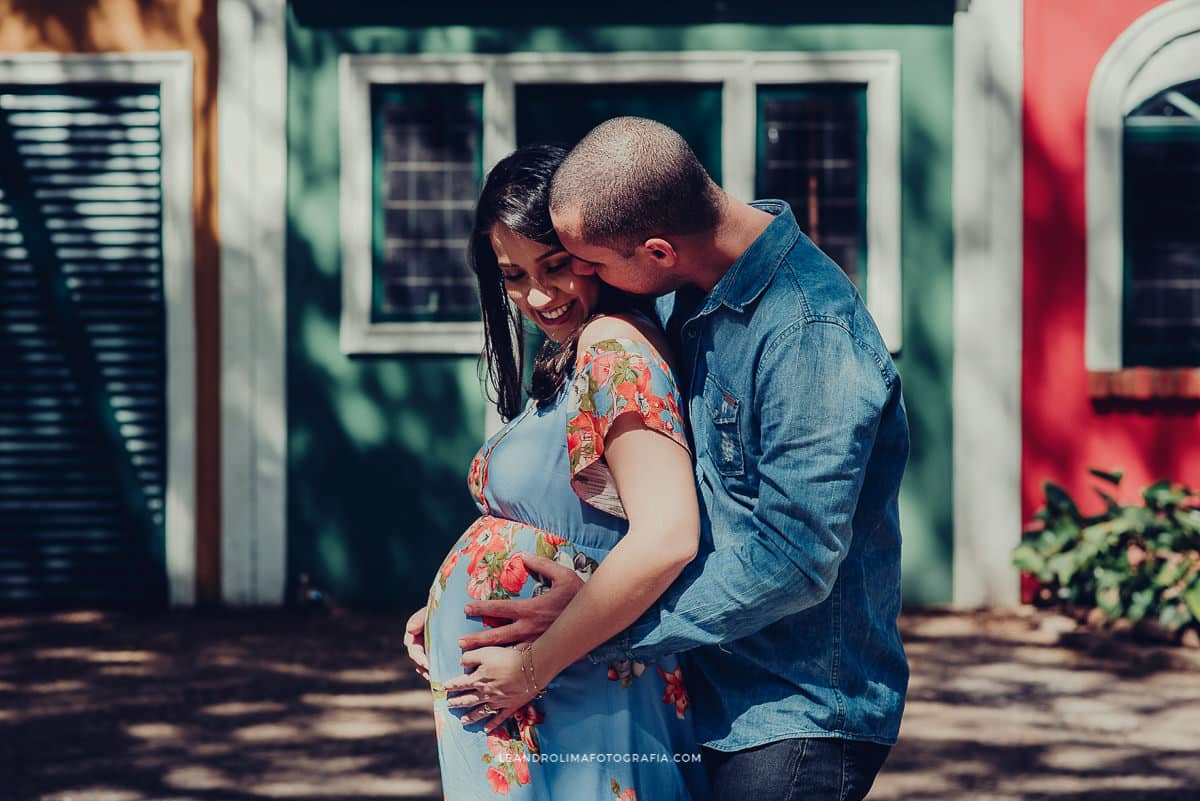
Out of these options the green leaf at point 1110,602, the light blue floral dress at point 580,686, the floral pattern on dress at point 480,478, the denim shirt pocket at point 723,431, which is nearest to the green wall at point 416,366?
the green leaf at point 1110,602

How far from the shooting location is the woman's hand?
212 cm

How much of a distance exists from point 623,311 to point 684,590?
49 centimetres

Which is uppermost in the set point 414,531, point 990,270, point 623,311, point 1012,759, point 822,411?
point 990,270

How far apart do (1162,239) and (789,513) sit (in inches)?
288

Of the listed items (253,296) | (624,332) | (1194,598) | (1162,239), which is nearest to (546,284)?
(624,332)

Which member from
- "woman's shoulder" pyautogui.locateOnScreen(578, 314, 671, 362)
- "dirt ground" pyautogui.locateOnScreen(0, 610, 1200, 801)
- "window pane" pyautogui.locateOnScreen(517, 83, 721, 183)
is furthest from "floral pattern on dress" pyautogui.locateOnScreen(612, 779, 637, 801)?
"window pane" pyautogui.locateOnScreen(517, 83, 721, 183)

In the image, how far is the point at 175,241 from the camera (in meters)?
8.45

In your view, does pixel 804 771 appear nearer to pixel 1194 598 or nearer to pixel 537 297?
pixel 537 297

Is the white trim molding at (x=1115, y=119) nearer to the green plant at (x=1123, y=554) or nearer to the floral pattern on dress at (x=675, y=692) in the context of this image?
the green plant at (x=1123, y=554)

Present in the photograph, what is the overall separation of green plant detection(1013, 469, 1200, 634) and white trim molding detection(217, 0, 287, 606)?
166 inches

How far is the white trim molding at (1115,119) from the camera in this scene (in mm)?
8195

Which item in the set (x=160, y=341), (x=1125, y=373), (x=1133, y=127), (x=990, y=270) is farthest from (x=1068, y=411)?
(x=160, y=341)

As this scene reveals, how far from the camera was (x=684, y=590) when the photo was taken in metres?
1.98

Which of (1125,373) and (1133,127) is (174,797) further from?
(1133,127)
